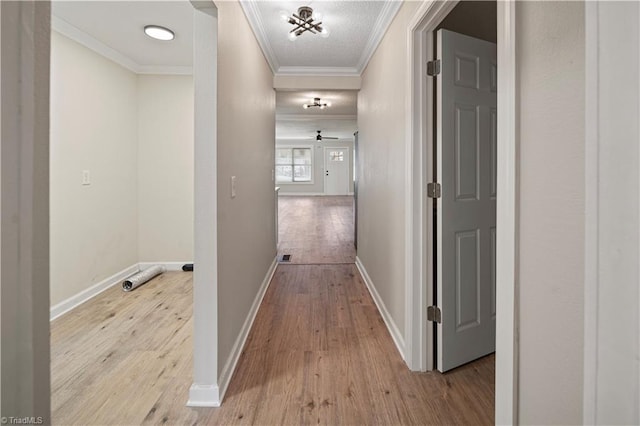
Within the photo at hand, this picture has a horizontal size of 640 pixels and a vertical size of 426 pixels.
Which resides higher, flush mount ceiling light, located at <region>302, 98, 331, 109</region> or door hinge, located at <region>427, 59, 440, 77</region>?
flush mount ceiling light, located at <region>302, 98, 331, 109</region>

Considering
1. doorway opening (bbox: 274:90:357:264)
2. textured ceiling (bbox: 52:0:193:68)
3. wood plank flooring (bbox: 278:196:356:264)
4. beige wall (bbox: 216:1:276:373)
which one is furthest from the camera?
doorway opening (bbox: 274:90:357:264)

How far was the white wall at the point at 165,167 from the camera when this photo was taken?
3.79 m

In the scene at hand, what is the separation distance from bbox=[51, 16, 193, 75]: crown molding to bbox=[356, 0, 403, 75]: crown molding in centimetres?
197

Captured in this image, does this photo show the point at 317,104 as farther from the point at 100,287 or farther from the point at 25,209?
the point at 25,209

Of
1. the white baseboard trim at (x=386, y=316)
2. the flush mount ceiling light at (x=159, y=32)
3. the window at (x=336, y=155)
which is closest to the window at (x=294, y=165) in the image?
the window at (x=336, y=155)

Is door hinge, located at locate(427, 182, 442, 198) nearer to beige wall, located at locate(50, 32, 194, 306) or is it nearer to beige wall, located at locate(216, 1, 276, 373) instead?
beige wall, located at locate(216, 1, 276, 373)

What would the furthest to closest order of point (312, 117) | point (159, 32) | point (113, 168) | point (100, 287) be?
point (312, 117), point (113, 168), point (100, 287), point (159, 32)

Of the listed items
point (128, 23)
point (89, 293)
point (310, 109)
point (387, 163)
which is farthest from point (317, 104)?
point (89, 293)

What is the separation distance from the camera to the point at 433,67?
1886 millimetres

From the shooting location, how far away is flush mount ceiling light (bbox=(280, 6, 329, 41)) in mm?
2477

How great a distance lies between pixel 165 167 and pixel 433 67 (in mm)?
3155

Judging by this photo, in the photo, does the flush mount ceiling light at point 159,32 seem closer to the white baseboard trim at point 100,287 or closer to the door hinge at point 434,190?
the white baseboard trim at point 100,287

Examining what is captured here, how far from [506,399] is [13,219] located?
1329 mm

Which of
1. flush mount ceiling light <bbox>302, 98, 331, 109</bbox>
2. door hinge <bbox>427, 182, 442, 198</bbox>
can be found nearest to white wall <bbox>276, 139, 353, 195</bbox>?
flush mount ceiling light <bbox>302, 98, 331, 109</bbox>
